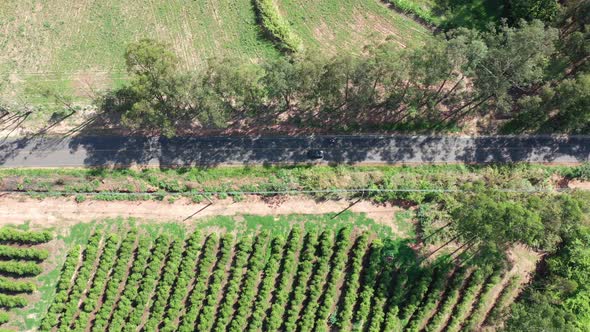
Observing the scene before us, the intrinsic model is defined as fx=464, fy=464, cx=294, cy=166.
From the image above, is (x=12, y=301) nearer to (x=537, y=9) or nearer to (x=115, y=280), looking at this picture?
(x=115, y=280)

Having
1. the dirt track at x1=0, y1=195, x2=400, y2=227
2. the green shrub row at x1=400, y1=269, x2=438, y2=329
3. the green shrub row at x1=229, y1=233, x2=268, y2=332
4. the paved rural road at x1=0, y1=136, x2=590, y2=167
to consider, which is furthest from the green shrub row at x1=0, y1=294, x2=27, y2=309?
the green shrub row at x1=400, y1=269, x2=438, y2=329

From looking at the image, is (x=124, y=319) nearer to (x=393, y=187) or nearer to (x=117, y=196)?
(x=117, y=196)

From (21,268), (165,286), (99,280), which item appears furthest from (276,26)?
(21,268)

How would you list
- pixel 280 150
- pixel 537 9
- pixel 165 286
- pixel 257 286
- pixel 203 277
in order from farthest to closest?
pixel 537 9
pixel 280 150
pixel 257 286
pixel 203 277
pixel 165 286

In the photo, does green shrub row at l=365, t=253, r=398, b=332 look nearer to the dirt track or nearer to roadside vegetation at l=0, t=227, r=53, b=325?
the dirt track

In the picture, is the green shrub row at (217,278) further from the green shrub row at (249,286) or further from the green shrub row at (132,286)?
the green shrub row at (132,286)

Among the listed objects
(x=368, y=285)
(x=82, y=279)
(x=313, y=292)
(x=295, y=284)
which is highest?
(x=368, y=285)

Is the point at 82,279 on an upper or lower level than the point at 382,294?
lower
